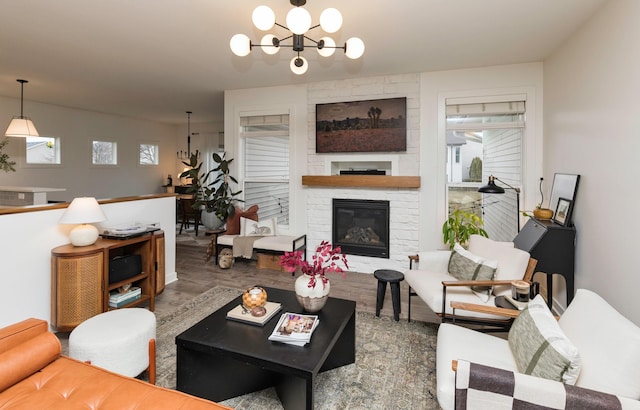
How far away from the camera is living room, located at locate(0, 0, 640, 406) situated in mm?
2324

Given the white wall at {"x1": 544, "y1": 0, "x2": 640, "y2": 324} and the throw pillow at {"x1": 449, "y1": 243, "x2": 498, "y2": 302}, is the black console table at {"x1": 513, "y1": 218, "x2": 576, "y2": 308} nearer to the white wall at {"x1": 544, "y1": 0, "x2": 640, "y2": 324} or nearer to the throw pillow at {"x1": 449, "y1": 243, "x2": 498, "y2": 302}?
the white wall at {"x1": 544, "y1": 0, "x2": 640, "y2": 324}

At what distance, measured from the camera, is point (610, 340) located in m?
1.39

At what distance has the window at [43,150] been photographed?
6.11 metres

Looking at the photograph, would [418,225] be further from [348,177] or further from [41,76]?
[41,76]

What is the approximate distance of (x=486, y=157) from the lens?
4.19 m

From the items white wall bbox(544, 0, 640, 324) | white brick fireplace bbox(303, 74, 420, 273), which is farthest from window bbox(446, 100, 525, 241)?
white wall bbox(544, 0, 640, 324)

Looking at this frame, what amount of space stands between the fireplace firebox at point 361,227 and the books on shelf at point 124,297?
2.64m

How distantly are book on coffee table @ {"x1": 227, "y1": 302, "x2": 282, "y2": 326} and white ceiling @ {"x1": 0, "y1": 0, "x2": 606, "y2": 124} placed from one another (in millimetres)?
2306

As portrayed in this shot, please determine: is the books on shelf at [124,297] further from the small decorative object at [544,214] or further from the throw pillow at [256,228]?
Answer: the small decorative object at [544,214]

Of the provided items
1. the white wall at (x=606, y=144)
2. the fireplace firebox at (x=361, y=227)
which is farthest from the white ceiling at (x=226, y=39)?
the fireplace firebox at (x=361, y=227)

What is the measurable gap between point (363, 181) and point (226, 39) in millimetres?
2353

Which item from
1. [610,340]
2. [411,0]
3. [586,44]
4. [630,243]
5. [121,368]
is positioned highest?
[411,0]

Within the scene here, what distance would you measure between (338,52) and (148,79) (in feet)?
9.45

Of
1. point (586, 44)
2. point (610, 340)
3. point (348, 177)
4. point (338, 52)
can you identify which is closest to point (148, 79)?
point (338, 52)
